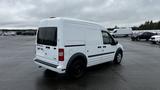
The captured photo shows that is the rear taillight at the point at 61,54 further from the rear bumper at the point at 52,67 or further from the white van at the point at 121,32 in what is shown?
the white van at the point at 121,32

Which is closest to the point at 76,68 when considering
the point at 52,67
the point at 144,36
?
the point at 52,67

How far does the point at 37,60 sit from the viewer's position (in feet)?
19.6

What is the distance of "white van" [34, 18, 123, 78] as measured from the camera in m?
4.91

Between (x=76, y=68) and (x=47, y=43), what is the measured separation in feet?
4.76

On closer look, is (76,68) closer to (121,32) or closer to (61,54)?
(61,54)

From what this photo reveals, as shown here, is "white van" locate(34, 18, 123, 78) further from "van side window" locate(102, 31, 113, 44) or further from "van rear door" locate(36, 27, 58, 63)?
"van side window" locate(102, 31, 113, 44)

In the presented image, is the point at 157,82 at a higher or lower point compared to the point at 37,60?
lower

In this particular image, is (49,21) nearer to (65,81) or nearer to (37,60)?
(37,60)

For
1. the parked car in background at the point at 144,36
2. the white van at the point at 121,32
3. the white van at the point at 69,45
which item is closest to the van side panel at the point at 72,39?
the white van at the point at 69,45

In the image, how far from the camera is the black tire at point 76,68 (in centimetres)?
519

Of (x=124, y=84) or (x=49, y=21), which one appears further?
(x=49, y=21)

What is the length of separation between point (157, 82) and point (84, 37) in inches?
123

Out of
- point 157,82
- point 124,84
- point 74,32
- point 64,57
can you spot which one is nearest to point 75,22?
point 74,32

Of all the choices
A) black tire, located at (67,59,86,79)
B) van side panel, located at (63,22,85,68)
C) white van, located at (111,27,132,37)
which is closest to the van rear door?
van side panel, located at (63,22,85,68)
